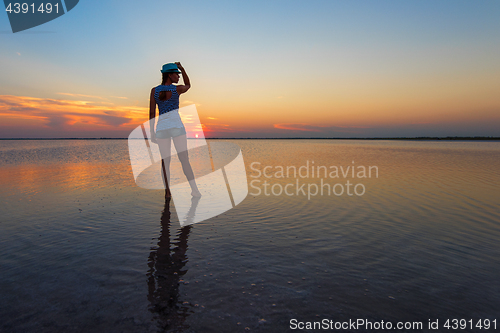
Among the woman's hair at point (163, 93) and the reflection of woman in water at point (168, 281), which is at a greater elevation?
the woman's hair at point (163, 93)

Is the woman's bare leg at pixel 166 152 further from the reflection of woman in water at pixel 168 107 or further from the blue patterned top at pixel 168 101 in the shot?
the blue patterned top at pixel 168 101

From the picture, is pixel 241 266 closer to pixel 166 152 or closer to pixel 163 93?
pixel 166 152

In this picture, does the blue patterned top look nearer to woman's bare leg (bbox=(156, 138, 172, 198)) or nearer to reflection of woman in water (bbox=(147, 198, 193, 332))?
woman's bare leg (bbox=(156, 138, 172, 198))

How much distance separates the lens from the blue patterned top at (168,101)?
6338mm

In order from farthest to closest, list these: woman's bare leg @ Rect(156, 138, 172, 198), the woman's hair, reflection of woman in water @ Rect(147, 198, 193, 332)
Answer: woman's bare leg @ Rect(156, 138, 172, 198) < the woman's hair < reflection of woman in water @ Rect(147, 198, 193, 332)

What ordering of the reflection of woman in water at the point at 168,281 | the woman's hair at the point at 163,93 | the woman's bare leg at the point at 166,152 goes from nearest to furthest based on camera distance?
1. the reflection of woman in water at the point at 168,281
2. the woman's hair at the point at 163,93
3. the woman's bare leg at the point at 166,152

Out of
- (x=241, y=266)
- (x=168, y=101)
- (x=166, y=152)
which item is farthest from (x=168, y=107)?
(x=241, y=266)

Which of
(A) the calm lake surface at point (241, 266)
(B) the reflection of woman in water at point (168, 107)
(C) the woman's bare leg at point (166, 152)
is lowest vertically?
(A) the calm lake surface at point (241, 266)

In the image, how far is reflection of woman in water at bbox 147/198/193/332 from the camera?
2253 mm

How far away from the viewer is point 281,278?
298cm

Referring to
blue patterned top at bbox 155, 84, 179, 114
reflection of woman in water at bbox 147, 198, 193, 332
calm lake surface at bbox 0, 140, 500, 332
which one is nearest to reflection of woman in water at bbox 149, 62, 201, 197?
blue patterned top at bbox 155, 84, 179, 114

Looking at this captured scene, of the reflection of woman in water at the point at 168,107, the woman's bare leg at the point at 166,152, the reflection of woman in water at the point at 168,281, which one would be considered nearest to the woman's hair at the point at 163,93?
the reflection of woman in water at the point at 168,107

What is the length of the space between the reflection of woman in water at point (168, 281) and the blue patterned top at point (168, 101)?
3271 millimetres

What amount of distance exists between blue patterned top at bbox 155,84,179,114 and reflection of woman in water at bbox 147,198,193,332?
3271mm
